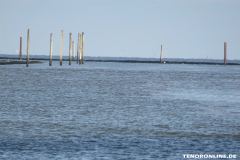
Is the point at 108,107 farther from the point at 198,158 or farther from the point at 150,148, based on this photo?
the point at 198,158

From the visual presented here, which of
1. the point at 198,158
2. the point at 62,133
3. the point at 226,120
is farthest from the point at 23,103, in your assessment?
the point at 198,158

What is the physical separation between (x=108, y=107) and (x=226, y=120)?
A: 182 inches

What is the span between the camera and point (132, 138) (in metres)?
9.99

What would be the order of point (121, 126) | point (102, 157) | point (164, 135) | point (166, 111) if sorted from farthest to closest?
point (166, 111), point (121, 126), point (164, 135), point (102, 157)

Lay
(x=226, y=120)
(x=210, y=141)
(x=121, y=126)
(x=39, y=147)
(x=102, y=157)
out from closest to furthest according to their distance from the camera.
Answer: (x=102, y=157)
(x=39, y=147)
(x=210, y=141)
(x=121, y=126)
(x=226, y=120)

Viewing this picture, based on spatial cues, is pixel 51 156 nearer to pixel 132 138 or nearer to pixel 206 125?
pixel 132 138

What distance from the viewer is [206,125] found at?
39.5 feet

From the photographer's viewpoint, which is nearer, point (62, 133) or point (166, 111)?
point (62, 133)

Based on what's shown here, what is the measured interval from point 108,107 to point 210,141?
262 inches

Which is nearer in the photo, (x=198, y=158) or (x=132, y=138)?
(x=198, y=158)

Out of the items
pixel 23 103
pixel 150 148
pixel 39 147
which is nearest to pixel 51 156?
pixel 39 147

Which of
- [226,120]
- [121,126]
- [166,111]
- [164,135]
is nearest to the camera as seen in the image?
[164,135]

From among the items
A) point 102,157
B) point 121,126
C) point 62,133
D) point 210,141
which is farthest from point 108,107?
point 102,157

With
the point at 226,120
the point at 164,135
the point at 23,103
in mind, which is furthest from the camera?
the point at 23,103
